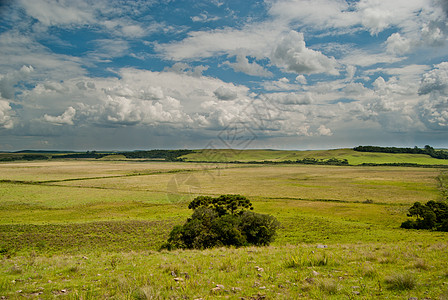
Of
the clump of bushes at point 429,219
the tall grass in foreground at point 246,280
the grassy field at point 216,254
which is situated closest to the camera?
the tall grass in foreground at point 246,280

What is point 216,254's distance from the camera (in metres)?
16.2

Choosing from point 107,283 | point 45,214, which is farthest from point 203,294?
point 45,214

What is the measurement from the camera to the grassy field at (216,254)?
8133 mm

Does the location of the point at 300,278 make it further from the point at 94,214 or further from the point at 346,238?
the point at 94,214

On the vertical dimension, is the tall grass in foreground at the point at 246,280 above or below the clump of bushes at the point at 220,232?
above

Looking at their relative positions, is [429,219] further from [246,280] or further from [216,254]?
[246,280]

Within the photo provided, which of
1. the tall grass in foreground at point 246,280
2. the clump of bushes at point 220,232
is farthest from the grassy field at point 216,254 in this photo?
the clump of bushes at point 220,232

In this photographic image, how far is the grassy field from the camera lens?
8133 mm

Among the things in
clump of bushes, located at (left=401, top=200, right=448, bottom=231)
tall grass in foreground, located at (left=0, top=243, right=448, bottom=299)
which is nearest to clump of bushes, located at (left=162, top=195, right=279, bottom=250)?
tall grass in foreground, located at (left=0, top=243, right=448, bottom=299)

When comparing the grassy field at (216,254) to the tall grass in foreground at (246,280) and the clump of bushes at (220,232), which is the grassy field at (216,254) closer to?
the tall grass in foreground at (246,280)

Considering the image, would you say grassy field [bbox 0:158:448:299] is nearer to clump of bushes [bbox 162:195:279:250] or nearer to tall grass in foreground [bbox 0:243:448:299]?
tall grass in foreground [bbox 0:243:448:299]

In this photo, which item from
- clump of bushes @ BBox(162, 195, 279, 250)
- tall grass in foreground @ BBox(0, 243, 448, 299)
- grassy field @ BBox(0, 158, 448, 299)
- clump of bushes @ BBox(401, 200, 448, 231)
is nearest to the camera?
tall grass in foreground @ BBox(0, 243, 448, 299)

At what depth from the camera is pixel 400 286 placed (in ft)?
25.5

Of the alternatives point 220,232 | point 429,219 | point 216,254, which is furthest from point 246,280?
point 429,219
